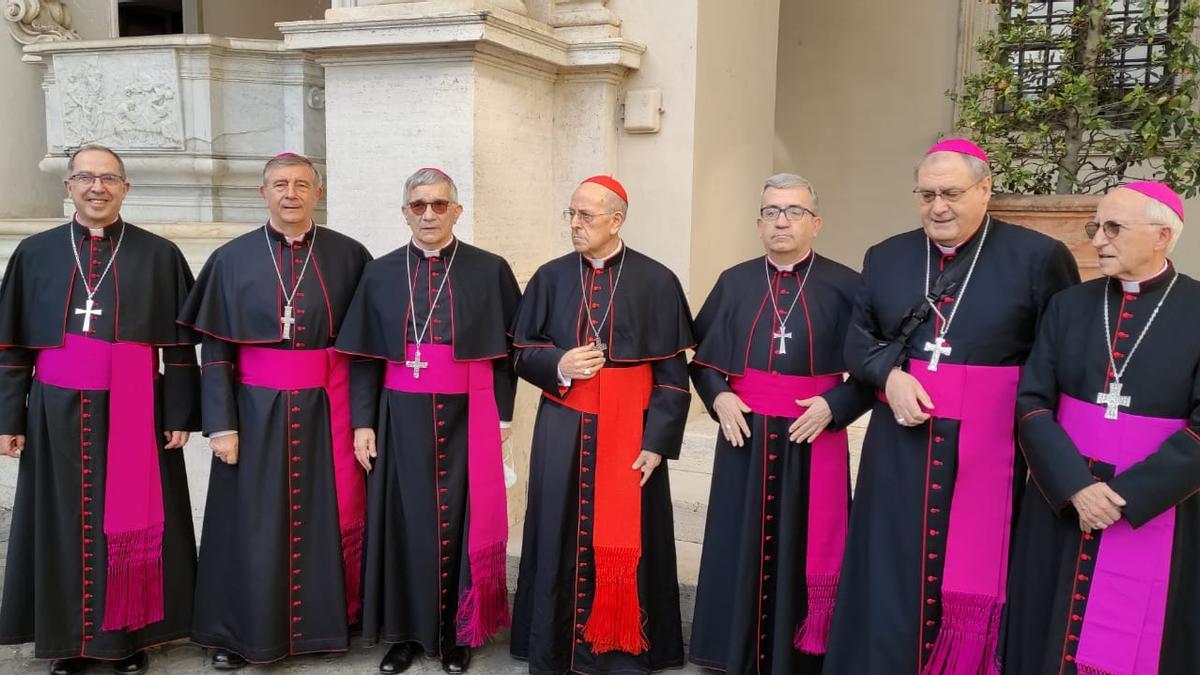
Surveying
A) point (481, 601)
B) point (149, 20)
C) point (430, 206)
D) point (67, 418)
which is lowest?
point (481, 601)

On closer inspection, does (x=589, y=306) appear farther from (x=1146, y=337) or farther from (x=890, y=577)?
(x=1146, y=337)

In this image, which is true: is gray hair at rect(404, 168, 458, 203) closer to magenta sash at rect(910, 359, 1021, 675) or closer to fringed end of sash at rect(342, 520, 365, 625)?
fringed end of sash at rect(342, 520, 365, 625)

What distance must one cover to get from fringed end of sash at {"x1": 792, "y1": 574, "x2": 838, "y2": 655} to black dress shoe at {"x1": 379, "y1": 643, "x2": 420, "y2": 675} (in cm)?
136

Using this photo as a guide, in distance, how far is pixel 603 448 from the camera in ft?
11.1

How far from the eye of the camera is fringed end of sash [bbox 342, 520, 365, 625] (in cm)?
371

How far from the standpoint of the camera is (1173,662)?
100 inches

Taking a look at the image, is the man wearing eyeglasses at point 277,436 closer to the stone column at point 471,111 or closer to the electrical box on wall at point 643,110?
the stone column at point 471,111

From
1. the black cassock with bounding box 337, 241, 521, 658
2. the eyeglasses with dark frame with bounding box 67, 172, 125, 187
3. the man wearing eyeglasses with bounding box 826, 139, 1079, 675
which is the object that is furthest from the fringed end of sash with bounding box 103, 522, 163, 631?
the man wearing eyeglasses with bounding box 826, 139, 1079, 675

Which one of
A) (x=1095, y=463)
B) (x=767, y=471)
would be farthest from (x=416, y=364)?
(x=1095, y=463)

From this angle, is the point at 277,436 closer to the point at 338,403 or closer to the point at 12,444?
the point at 338,403

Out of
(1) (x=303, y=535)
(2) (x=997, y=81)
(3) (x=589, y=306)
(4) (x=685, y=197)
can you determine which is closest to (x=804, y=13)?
(2) (x=997, y=81)

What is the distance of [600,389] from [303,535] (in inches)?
47.1

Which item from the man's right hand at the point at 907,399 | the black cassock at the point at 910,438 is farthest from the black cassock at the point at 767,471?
the man's right hand at the point at 907,399

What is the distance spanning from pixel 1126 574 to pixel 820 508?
0.92 metres
